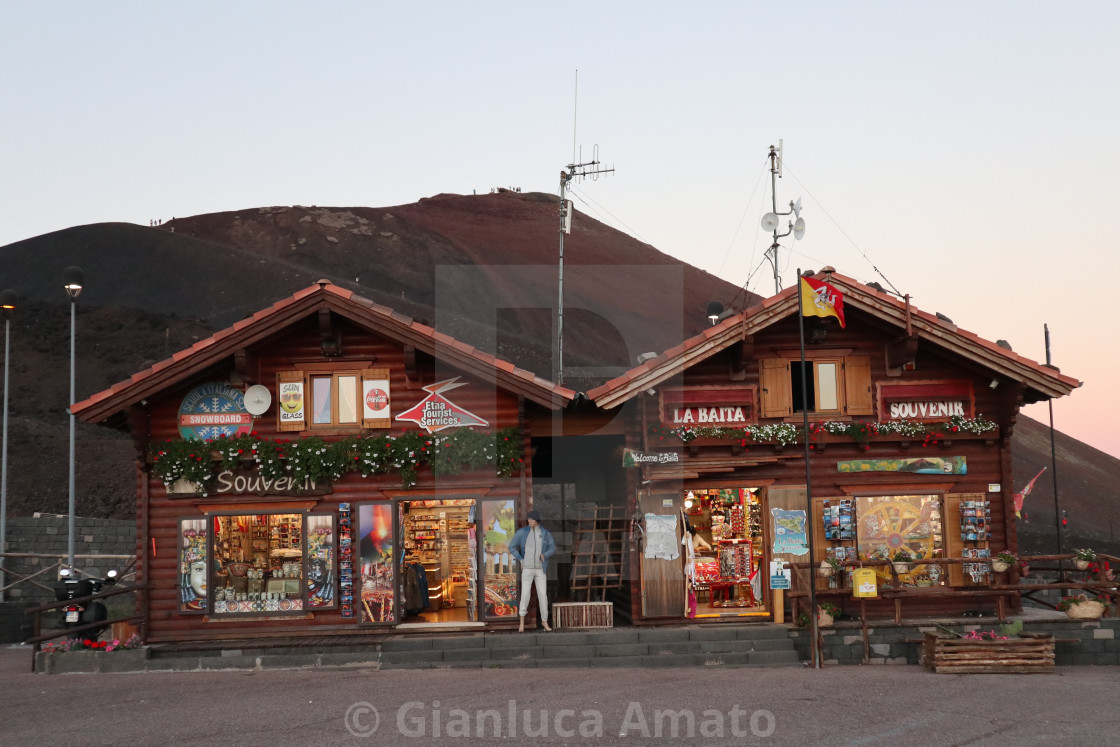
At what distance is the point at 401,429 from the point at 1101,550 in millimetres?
34620

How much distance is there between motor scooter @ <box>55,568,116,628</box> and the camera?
661 inches

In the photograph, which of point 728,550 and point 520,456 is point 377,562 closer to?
point 520,456

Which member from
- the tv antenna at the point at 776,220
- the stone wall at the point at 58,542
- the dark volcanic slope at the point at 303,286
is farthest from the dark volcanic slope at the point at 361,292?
the tv antenna at the point at 776,220

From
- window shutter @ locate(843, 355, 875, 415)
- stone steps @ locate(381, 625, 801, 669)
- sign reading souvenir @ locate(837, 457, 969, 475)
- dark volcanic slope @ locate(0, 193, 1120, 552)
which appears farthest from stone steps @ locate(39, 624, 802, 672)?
dark volcanic slope @ locate(0, 193, 1120, 552)

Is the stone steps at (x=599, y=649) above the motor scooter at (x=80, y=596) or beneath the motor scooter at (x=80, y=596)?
beneath

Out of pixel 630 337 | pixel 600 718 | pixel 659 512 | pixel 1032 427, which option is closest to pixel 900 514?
pixel 659 512

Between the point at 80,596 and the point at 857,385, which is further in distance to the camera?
the point at 857,385

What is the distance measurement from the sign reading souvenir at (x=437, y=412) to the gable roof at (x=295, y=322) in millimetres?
555

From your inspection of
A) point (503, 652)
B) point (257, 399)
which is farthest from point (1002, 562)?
point (257, 399)

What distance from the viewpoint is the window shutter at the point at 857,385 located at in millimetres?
17812

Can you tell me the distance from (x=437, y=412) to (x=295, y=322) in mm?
2736

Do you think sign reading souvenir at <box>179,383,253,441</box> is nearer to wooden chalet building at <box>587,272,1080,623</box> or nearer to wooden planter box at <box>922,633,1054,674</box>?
wooden chalet building at <box>587,272,1080,623</box>

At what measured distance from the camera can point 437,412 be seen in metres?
17.1

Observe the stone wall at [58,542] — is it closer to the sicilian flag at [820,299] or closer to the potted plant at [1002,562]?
the sicilian flag at [820,299]
